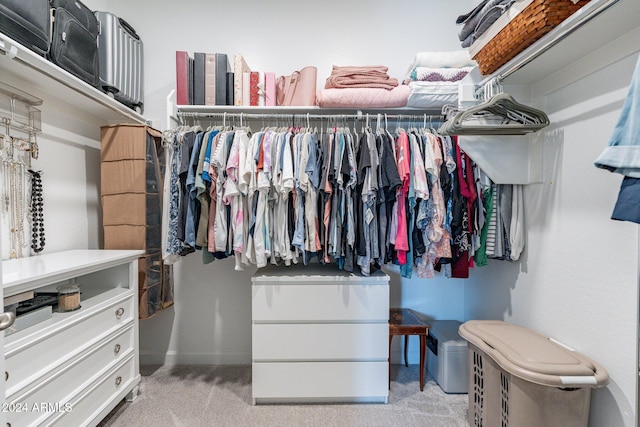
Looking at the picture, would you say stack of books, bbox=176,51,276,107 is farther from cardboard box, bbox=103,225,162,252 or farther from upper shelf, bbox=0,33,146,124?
cardboard box, bbox=103,225,162,252

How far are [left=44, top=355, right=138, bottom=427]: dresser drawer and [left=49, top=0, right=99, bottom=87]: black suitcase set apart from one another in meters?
1.56

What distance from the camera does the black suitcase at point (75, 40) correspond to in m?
1.46

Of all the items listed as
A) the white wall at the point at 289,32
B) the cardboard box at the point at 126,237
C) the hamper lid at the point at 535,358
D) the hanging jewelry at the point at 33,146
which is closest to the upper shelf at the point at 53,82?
the hanging jewelry at the point at 33,146

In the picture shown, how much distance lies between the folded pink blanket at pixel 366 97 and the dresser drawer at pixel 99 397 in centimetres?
191

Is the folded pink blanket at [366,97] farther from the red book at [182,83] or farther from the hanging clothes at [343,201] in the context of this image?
the red book at [182,83]

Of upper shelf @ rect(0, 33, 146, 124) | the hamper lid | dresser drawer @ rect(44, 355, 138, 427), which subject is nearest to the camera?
the hamper lid

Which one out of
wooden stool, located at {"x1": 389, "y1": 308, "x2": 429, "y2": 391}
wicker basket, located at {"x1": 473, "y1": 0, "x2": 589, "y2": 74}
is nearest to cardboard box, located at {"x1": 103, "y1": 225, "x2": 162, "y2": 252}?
wooden stool, located at {"x1": 389, "y1": 308, "x2": 429, "y2": 391}

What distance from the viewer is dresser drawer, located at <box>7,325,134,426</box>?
1.12 meters

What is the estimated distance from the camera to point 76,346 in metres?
1.37

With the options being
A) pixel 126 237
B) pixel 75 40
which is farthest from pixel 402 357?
pixel 75 40

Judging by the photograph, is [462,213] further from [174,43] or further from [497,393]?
[174,43]

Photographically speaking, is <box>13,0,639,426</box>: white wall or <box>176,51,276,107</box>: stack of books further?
<box>176,51,276,107</box>: stack of books

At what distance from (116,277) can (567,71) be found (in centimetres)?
256

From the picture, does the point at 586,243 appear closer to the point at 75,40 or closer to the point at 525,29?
the point at 525,29
